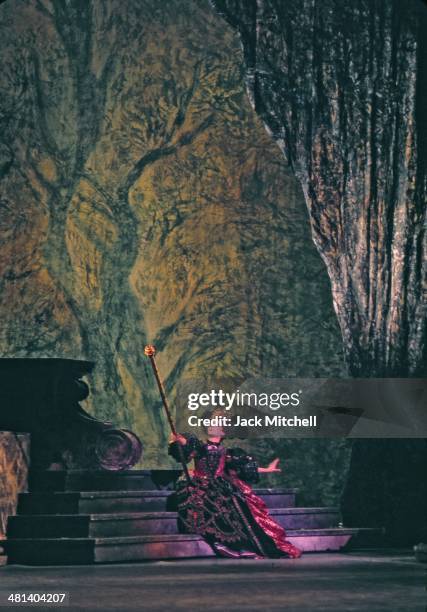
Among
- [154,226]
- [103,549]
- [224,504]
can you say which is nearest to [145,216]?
[154,226]

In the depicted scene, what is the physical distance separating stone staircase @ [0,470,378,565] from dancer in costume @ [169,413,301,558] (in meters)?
0.14

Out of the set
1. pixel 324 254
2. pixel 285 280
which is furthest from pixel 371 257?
pixel 285 280

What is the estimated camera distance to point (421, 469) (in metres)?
12.8

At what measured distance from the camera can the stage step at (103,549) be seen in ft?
34.6

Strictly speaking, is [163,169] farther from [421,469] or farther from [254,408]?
[421,469]

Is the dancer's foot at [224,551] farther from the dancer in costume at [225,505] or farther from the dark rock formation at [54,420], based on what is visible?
the dark rock formation at [54,420]

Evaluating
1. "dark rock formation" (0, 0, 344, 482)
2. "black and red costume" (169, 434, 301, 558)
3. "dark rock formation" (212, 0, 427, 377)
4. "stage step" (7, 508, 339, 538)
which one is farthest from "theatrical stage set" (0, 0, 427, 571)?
"stage step" (7, 508, 339, 538)

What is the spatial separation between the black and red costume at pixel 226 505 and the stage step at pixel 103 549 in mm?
189

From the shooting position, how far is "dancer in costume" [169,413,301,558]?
36.6ft

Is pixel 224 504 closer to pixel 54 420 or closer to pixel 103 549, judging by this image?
pixel 103 549

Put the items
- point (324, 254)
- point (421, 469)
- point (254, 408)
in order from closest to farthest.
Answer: point (421, 469) < point (324, 254) < point (254, 408)

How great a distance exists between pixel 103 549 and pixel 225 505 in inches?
50.3

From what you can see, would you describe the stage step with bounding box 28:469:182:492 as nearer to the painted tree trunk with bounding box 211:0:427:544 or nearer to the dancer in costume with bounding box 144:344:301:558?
the dancer in costume with bounding box 144:344:301:558

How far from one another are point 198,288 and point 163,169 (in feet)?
5.45
